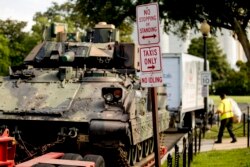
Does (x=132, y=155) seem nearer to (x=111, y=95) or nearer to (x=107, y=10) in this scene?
(x=111, y=95)

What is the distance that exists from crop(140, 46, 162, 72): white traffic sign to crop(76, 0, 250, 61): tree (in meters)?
15.5

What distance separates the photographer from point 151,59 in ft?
27.7

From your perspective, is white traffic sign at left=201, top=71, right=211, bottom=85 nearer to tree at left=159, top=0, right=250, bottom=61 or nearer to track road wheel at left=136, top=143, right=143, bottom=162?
tree at left=159, top=0, right=250, bottom=61

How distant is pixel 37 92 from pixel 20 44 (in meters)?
55.6

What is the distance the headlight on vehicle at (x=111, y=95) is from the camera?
11094 mm

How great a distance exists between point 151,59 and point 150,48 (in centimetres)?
15

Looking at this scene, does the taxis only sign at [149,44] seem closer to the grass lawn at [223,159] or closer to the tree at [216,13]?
the grass lawn at [223,159]

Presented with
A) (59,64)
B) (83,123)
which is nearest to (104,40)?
(59,64)

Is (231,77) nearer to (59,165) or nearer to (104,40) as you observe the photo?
(104,40)

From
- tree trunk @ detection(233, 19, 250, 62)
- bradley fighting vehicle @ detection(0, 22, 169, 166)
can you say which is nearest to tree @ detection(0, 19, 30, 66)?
tree trunk @ detection(233, 19, 250, 62)

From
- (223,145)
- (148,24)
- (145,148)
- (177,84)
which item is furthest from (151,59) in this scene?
(177,84)

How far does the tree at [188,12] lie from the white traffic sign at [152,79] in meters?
15.5

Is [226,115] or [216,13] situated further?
[216,13]

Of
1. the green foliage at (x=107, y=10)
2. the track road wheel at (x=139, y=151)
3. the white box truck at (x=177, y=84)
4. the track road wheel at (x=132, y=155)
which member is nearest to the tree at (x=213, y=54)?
the green foliage at (x=107, y=10)
